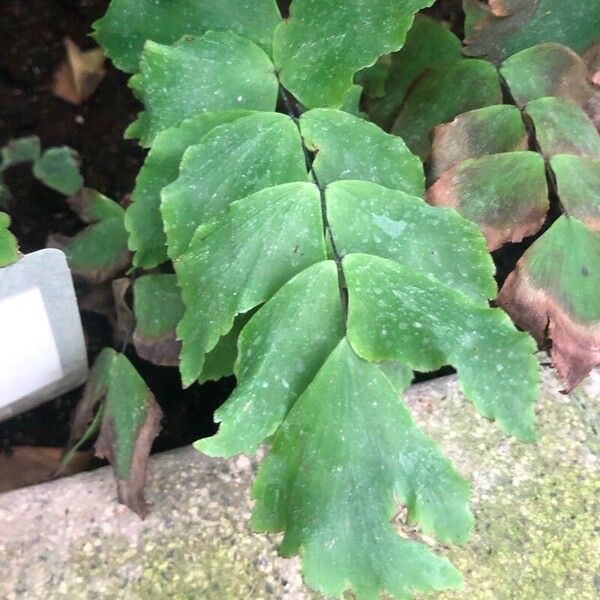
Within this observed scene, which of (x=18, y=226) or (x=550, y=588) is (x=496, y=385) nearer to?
(x=550, y=588)

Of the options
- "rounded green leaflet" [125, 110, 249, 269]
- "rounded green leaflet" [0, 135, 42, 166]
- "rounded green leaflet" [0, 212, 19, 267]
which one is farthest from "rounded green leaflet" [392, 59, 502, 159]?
"rounded green leaflet" [0, 135, 42, 166]

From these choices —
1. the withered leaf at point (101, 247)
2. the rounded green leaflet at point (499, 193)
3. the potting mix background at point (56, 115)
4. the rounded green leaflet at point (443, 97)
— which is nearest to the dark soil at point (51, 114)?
the potting mix background at point (56, 115)

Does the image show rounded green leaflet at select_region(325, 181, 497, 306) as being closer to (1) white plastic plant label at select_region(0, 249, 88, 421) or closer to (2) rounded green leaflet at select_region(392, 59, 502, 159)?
(2) rounded green leaflet at select_region(392, 59, 502, 159)

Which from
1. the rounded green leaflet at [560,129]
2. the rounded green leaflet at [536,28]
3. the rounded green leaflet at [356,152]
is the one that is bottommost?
the rounded green leaflet at [560,129]

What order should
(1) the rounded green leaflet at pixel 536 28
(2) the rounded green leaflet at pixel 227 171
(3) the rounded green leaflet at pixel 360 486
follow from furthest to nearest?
(1) the rounded green leaflet at pixel 536 28 < (2) the rounded green leaflet at pixel 227 171 < (3) the rounded green leaflet at pixel 360 486

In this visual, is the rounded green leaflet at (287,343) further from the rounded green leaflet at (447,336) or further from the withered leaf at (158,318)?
the withered leaf at (158,318)

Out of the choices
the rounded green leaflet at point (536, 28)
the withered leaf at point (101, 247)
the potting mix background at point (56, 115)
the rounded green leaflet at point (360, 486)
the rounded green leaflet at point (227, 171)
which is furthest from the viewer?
the potting mix background at point (56, 115)

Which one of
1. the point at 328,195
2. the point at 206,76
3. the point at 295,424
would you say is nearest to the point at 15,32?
the point at 206,76
